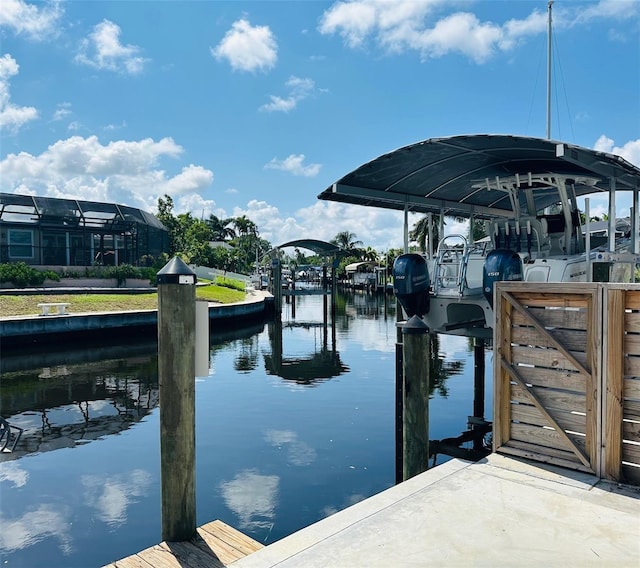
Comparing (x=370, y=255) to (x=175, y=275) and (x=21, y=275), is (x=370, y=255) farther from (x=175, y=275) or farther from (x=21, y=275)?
(x=175, y=275)

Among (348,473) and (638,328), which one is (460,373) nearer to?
(348,473)

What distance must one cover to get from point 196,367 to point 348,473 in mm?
3939

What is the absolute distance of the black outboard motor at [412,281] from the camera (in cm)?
869

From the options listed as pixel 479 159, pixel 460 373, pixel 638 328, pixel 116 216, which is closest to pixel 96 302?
pixel 116 216

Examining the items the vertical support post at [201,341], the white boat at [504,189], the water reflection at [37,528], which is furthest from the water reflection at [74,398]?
the white boat at [504,189]

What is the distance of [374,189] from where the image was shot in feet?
33.1

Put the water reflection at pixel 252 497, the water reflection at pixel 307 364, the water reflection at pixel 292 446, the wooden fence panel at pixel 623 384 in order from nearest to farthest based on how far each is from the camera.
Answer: the wooden fence panel at pixel 623 384 < the water reflection at pixel 252 497 < the water reflection at pixel 292 446 < the water reflection at pixel 307 364

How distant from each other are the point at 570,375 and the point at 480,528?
5.29ft

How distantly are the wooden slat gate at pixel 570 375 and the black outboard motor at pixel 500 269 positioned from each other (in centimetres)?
327

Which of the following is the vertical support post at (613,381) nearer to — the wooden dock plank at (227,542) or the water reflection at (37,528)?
the wooden dock plank at (227,542)

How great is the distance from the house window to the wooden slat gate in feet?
93.2

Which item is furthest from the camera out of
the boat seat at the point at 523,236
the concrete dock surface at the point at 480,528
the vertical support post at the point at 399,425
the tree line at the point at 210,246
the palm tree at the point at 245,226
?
the palm tree at the point at 245,226

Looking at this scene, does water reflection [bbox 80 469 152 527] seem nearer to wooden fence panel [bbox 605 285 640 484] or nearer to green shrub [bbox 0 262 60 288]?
wooden fence panel [bbox 605 285 640 484]

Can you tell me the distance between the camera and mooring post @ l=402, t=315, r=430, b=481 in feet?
16.4
